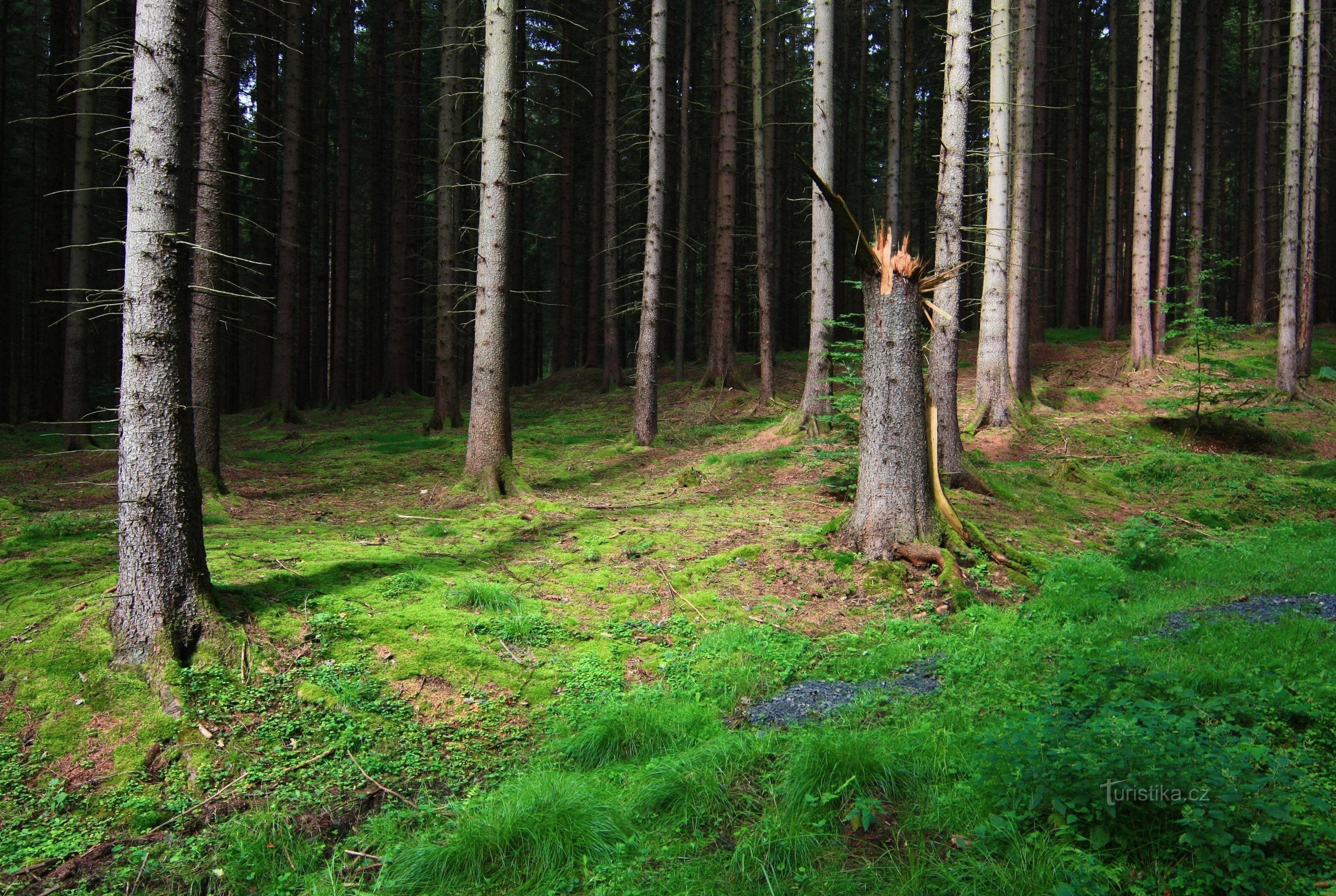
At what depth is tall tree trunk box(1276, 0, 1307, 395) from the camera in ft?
51.8

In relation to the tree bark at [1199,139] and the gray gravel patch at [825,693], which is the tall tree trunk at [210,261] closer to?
the gray gravel patch at [825,693]

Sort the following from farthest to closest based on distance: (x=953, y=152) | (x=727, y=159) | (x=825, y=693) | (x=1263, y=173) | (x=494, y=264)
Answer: (x=1263, y=173), (x=727, y=159), (x=494, y=264), (x=953, y=152), (x=825, y=693)

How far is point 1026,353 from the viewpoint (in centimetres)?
1582

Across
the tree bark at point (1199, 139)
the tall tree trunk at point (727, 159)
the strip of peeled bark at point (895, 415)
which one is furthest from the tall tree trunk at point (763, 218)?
the tree bark at point (1199, 139)

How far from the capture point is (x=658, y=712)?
5266 millimetres

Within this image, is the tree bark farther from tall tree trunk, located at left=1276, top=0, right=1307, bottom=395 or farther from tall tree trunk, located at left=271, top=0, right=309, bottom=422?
tall tree trunk, located at left=271, top=0, right=309, bottom=422

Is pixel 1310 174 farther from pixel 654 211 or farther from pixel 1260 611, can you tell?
pixel 1260 611

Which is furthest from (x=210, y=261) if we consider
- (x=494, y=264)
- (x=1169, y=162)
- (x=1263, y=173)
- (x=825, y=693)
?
(x=1263, y=173)

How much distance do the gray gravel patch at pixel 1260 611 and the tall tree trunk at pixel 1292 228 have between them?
1211cm

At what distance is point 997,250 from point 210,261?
10980mm

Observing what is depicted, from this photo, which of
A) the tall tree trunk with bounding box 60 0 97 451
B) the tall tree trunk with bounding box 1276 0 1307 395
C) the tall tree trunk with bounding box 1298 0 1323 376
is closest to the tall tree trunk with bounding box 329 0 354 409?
the tall tree trunk with bounding box 60 0 97 451

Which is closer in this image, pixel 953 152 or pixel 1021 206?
pixel 953 152

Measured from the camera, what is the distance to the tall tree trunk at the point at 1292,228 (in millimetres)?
15773

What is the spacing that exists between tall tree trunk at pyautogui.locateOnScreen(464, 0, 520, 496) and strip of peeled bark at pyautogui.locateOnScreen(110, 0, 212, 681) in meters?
4.87
